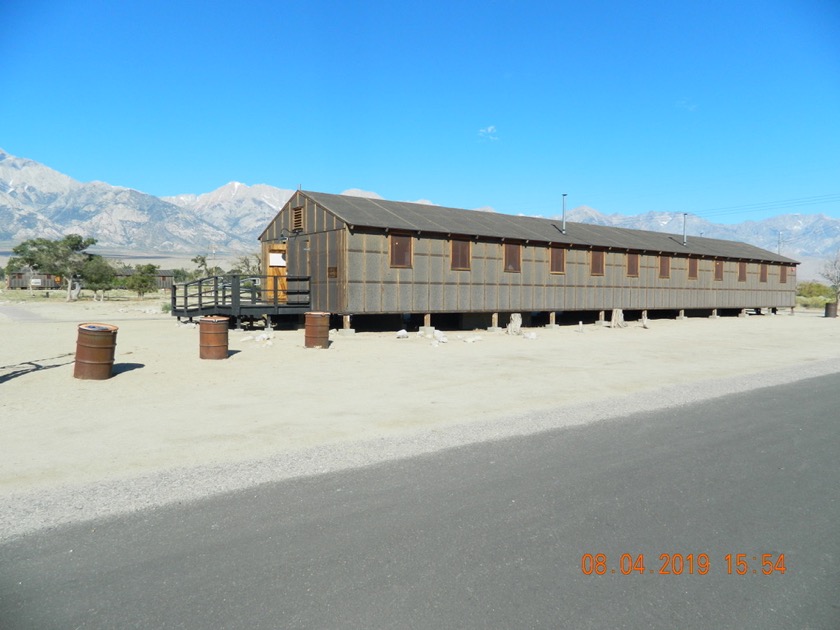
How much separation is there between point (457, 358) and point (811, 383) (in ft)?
25.5

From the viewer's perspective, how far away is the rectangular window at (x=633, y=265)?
32125 millimetres

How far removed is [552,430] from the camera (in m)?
8.01

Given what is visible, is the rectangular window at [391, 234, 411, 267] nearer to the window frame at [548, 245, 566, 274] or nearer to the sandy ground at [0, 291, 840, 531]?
the sandy ground at [0, 291, 840, 531]

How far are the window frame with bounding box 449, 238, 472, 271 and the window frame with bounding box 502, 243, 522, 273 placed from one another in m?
2.00

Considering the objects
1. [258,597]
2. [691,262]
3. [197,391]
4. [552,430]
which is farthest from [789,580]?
[691,262]

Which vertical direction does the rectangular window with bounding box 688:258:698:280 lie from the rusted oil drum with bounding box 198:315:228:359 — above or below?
above

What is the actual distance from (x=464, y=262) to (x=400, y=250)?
10.1ft

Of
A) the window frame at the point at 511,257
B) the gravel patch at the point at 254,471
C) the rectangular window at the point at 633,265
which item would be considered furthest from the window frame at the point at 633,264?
the gravel patch at the point at 254,471

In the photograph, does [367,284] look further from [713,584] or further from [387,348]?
[713,584]

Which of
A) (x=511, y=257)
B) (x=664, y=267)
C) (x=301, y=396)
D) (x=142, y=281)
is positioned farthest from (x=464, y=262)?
(x=142, y=281)

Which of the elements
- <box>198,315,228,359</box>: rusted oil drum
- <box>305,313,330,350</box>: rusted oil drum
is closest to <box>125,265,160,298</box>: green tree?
<box>305,313,330,350</box>: rusted oil drum

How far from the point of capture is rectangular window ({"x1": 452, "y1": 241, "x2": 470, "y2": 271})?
24.5 m

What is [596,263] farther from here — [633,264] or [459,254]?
[459,254]

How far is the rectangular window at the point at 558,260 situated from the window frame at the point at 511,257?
2.25 metres
